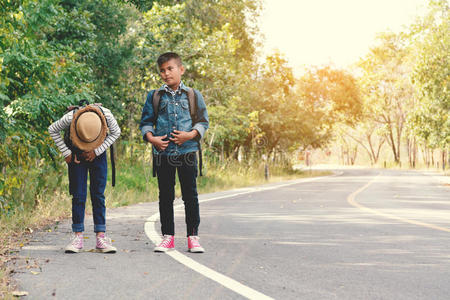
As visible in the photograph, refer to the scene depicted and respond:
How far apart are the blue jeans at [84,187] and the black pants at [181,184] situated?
61 centimetres

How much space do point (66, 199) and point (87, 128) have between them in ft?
16.9

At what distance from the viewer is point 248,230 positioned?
8164 mm

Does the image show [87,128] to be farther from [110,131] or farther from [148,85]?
[148,85]

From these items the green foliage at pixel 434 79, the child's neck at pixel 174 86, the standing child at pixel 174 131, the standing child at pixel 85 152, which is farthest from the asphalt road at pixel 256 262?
the green foliage at pixel 434 79

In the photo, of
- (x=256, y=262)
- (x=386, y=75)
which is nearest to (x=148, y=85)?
(x=256, y=262)

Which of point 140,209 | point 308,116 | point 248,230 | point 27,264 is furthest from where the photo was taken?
point 308,116

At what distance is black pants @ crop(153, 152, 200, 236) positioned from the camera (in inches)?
238

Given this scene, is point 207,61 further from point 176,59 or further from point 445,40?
point 176,59

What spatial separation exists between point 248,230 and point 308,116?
28501 mm

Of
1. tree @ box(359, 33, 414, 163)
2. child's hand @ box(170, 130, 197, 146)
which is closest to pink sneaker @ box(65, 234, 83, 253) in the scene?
child's hand @ box(170, 130, 197, 146)

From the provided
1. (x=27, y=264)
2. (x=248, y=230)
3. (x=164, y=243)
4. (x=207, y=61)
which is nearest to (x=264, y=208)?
(x=248, y=230)

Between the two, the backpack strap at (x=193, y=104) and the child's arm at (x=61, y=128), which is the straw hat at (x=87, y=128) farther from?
the backpack strap at (x=193, y=104)

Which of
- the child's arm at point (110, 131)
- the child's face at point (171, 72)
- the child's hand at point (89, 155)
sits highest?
the child's face at point (171, 72)

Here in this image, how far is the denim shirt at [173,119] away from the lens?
5.93m
